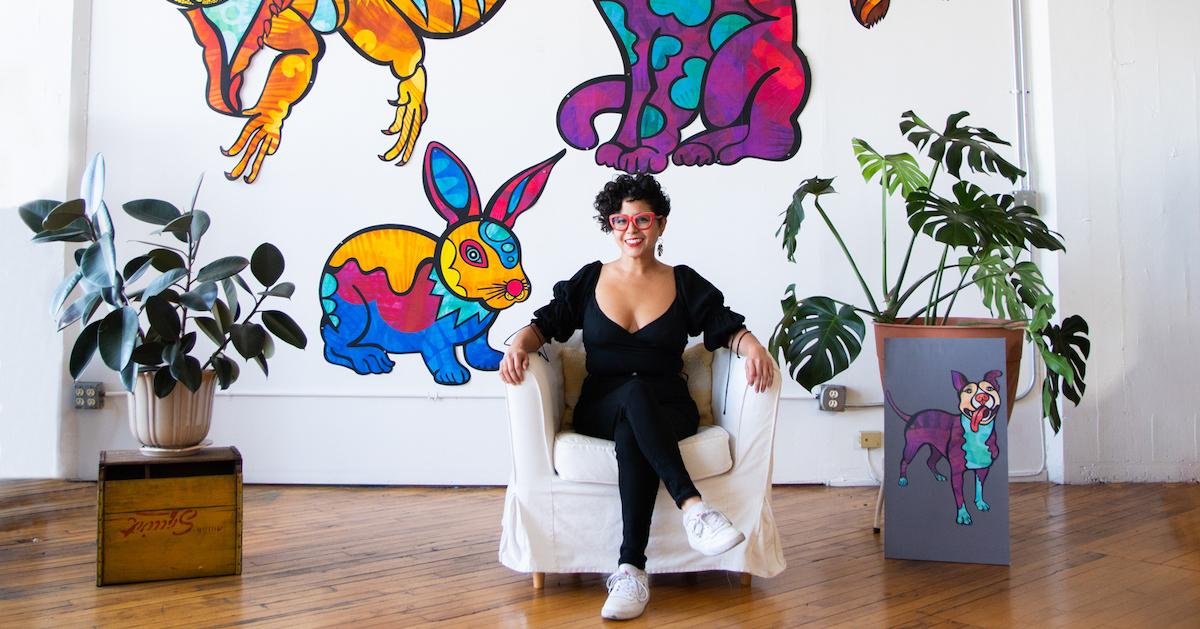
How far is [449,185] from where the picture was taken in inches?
149

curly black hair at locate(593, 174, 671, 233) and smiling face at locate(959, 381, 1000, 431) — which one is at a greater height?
curly black hair at locate(593, 174, 671, 233)

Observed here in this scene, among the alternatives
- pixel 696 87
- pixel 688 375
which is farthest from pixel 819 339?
pixel 696 87

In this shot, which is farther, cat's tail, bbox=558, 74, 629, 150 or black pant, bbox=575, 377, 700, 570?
cat's tail, bbox=558, 74, 629, 150

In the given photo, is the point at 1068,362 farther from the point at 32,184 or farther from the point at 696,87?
the point at 32,184

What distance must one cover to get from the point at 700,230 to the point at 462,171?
100cm

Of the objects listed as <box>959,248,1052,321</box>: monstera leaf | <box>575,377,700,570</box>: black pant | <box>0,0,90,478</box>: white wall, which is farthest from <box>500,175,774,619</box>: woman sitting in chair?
<box>0,0,90,478</box>: white wall

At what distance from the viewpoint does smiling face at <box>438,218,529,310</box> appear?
3.76 meters

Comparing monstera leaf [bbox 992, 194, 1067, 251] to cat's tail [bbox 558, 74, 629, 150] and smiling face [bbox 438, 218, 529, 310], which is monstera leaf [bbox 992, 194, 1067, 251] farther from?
smiling face [bbox 438, 218, 529, 310]

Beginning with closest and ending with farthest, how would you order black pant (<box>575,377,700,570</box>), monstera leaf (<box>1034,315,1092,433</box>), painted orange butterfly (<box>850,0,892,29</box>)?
black pant (<box>575,377,700,570</box>) < monstera leaf (<box>1034,315,1092,433</box>) < painted orange butterfly (<box>850,0,892,29</box>)

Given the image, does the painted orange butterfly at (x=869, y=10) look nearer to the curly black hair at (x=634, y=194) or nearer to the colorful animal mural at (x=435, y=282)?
the colorful animal mural at (x=435, y=282)

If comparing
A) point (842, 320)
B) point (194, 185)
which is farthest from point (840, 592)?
point (194, 185)

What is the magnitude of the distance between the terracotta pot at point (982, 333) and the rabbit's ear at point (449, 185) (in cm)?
170

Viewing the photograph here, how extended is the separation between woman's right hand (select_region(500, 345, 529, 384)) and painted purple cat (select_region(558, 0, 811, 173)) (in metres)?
1.54

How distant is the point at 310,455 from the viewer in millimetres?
3783
